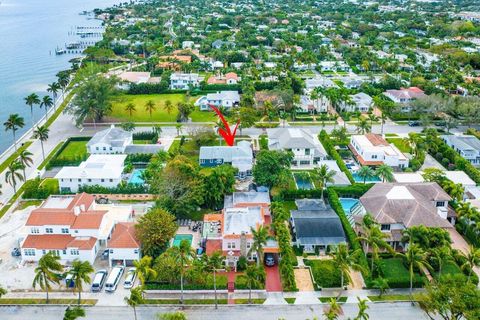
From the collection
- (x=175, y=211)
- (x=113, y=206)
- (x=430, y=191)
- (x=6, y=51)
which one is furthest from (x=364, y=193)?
(x=6, y=51)

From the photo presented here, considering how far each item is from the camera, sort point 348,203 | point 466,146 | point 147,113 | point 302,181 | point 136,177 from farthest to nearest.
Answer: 1. point 147,113
2. point 466,146
3. point 136,177
4. point 302,181
5. point 348,203

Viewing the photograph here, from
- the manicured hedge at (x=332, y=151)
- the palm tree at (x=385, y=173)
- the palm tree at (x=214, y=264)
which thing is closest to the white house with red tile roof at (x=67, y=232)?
the palm tree at (x=214, y=264)

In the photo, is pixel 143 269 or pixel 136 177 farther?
pixel 136 177

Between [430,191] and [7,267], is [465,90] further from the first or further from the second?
[7,267]

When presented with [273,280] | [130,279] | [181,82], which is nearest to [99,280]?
[130,279]

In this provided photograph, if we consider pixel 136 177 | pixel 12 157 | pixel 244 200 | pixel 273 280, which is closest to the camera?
pixel 273 280

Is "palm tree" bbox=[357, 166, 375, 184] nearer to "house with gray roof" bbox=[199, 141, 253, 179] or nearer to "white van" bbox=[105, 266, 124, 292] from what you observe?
"house with gray roof" bbox=[199, 141, 253, 179]

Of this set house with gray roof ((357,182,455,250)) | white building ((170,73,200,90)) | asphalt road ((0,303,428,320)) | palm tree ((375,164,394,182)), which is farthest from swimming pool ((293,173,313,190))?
white building ((170,73,200,90))

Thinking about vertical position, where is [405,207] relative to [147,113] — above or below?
above

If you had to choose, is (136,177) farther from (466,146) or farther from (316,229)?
(466,146)
